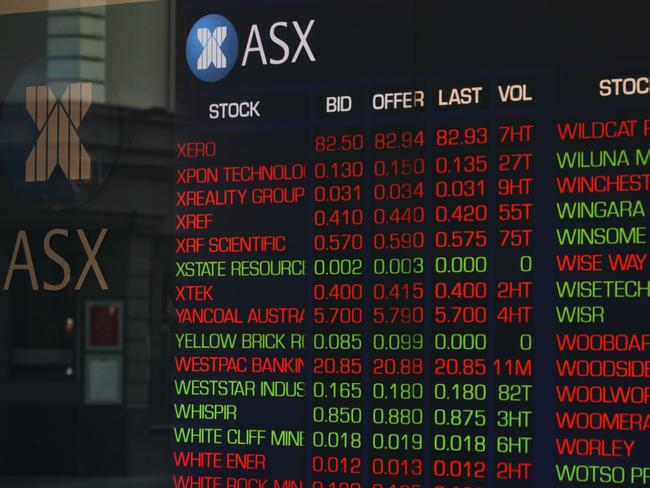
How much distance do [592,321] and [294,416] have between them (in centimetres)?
151

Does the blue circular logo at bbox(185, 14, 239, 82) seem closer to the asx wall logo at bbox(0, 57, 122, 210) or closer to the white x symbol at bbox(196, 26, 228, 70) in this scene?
the white x symbol at bbox(196, 26, 228, 70)

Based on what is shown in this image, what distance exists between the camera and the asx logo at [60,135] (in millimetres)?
6664

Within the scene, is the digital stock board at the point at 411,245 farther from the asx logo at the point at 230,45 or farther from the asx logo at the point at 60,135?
the asx logo at the point at 60,135

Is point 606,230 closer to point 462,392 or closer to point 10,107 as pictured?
point 462,392

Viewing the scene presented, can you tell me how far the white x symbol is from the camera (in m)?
6.39

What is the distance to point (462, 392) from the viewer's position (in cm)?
586

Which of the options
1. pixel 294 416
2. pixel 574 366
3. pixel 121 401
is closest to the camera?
pixel 574 366

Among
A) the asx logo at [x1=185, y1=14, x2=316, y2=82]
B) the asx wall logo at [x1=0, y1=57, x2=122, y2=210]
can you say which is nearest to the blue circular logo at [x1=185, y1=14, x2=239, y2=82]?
the asx logo at [x1=185, y1=14, x2=316, y2=82]

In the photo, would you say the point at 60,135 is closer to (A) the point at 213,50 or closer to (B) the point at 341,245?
(A) the point at 213,50

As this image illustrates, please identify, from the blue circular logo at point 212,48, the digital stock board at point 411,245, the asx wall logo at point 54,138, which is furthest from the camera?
the asx wall logo at point 54,138

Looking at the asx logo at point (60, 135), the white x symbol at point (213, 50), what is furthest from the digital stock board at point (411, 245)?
the asx logo at point (60, 135)

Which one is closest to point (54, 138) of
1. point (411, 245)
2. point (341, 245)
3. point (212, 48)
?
point (212, 48)

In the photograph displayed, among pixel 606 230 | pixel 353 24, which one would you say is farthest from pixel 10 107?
pixel 606 230

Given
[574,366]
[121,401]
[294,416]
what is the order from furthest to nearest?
[121,401], [294,416], [574,366]
